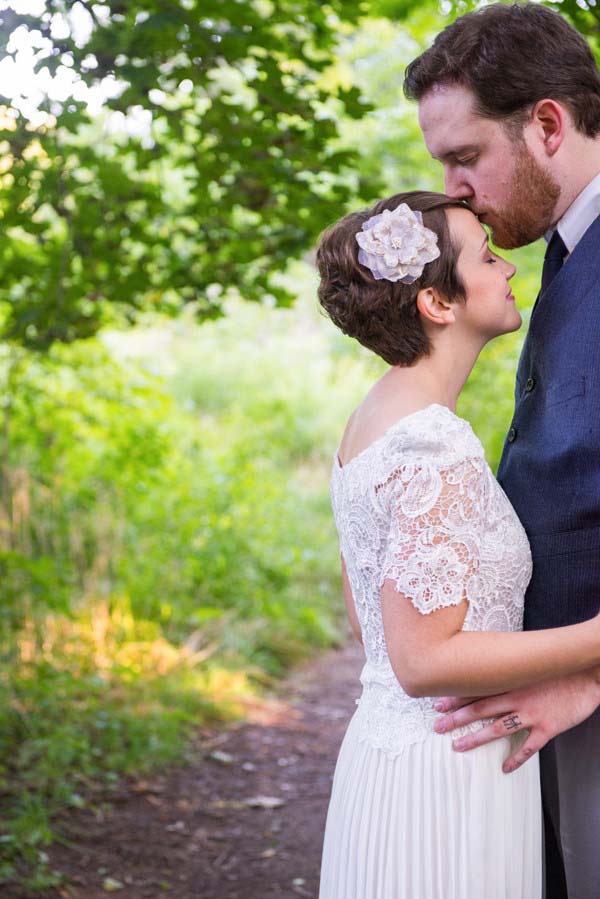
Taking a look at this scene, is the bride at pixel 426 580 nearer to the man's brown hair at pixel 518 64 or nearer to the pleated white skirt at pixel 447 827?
the pleated white skirt at pixel 447 827

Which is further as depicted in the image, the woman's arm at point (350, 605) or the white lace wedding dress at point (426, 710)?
the woman's arm at point (350, 605)

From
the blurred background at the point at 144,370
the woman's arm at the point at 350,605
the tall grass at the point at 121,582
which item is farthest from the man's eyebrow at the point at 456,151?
the tall grass at the point at 121,582

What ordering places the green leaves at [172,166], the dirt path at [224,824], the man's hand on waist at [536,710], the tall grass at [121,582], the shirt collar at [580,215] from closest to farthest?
the man's hand on waist at [536,710] → the shirt collar at [580,215] → the green leaves at [172,166] → the dirt path at [224,824] → the tall grass at [121,582]

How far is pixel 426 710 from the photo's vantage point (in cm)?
198

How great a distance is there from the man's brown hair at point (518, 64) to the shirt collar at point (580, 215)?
0.13m

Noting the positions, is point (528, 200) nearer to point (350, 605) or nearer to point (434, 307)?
point (434, 307)

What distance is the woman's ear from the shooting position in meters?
1.97

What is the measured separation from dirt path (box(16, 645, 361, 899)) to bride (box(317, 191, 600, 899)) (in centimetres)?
206

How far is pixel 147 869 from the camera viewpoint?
401 centimetres

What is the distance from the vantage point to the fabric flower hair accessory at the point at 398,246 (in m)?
1.91

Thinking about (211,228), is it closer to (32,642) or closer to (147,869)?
(32,642)

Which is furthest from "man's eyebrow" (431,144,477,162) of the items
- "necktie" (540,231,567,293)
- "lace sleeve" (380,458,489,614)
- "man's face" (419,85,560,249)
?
"lace sleeve" (380,458,489,614)

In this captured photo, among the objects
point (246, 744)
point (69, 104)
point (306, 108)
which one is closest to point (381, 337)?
point (69, 104)

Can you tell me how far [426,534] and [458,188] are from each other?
77 centimetres
